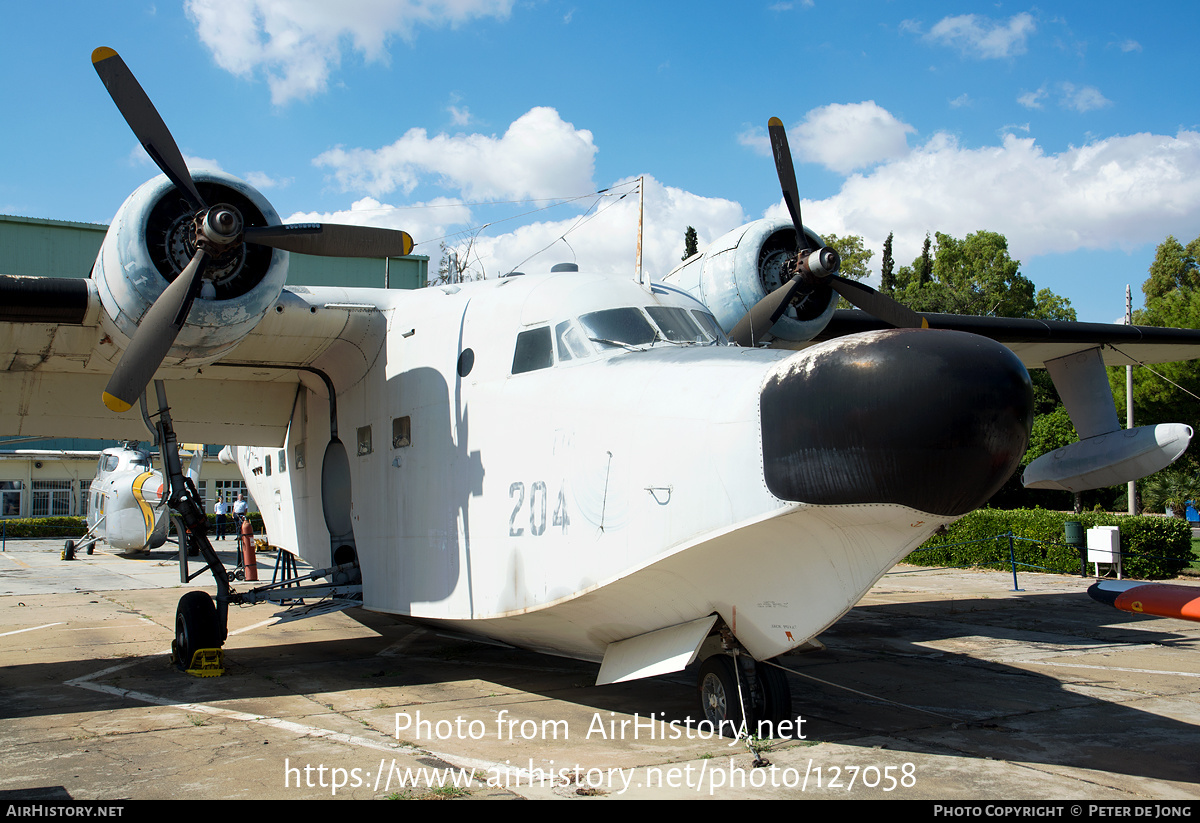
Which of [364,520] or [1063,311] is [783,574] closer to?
[364,520]

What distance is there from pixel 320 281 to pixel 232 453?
19.9 meters

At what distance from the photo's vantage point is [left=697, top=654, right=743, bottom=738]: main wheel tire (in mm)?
5406

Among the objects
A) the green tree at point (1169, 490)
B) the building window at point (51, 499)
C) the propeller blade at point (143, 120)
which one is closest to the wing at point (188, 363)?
the propeller blade at point (143, 120)

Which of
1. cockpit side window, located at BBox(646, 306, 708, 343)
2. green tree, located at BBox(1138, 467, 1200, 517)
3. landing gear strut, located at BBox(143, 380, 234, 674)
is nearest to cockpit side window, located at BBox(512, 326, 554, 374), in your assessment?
A: cockpit side window, located at BBox(646, 306, 708, 343)

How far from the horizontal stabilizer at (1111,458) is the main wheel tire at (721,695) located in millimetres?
7355

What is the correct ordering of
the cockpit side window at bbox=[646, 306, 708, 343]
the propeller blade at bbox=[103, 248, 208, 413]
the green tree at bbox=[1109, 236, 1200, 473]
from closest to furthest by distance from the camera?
the cockpit side window at bbox=[646, 306, 708, 343] < the propeller blade at bbox=[103, 248, 208, 413] < the green tree at bbox=[1109, 236, 1200, 473]

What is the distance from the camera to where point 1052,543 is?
17.5 m

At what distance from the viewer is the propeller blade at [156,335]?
6863 millimetres

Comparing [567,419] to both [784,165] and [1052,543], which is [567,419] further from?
[1052,543]

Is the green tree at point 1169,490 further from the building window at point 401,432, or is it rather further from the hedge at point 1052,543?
the building window at point 401,432

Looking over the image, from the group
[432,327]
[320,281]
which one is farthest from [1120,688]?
[320,281]

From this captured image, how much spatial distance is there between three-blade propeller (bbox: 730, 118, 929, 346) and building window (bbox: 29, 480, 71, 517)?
151ft

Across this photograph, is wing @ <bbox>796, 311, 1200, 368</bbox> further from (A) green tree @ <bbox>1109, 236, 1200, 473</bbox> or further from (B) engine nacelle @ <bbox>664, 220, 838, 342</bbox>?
(A) green tree @ <bbox>1109, 236, 1200, 473</bbox>

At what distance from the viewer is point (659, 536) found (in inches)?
197
